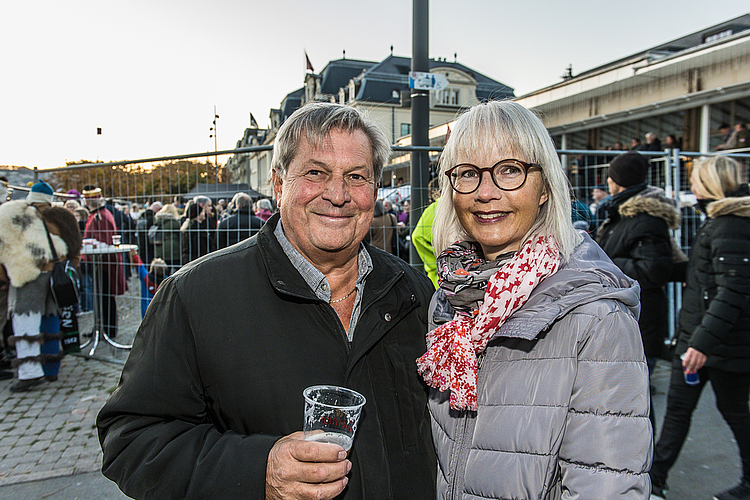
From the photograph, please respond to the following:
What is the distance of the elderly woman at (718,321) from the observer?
285 centimetres

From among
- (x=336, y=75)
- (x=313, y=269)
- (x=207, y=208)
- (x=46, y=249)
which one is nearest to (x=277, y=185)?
(x=313, y=269)

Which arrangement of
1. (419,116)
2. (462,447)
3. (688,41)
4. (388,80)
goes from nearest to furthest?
(462,447)
(419,116)
(688,41)
(388,80)

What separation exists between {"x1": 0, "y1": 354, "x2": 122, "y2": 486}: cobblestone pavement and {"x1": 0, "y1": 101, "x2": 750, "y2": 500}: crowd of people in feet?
8.99

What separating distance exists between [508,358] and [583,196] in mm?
6073

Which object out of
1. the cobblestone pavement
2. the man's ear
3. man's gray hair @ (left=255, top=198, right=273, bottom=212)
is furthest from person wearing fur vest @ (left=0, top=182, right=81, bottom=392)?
the man's ear

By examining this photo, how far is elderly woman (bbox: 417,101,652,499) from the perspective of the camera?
4.13ft

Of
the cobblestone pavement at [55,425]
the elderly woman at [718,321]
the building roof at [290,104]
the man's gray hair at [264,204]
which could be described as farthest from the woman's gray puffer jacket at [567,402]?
the man's gray hair at [264,204]

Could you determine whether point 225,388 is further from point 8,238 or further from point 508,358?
point 8,238

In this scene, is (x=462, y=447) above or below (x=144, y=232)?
below

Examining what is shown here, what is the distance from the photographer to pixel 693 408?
3090mm

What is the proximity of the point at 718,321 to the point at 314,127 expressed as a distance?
2.71 metres

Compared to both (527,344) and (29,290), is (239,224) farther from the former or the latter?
(527,344)

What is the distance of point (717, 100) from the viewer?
1328 centimetres

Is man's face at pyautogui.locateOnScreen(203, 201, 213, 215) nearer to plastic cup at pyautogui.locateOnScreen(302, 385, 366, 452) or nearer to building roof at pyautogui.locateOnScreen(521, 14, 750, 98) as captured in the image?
Result: plastic cup at pyautogui.locateOnScreen(302, 385, 366, 452)
